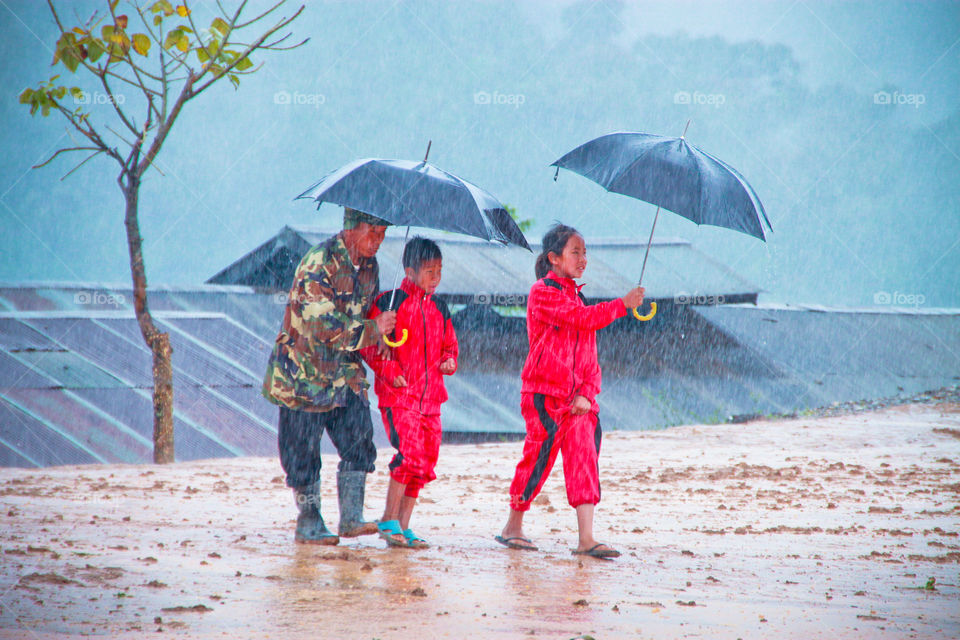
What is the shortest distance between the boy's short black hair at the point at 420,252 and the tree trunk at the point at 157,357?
494 cm

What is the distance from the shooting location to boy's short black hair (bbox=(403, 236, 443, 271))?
4422 mm

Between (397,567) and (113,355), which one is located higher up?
(113,355)

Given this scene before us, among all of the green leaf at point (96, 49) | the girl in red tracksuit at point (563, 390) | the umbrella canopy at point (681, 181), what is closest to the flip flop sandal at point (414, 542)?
the girl in red tracksuit at point (563, 390)

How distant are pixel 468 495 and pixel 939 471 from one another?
13.5ft

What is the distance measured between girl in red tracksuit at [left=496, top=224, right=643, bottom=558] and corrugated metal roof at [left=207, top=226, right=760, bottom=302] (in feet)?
25.9

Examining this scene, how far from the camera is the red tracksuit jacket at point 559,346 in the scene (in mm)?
4414

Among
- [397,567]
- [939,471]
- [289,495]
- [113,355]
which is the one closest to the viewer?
[397,567]

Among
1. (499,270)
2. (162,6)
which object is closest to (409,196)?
(162,6)

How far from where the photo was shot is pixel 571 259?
4.51m

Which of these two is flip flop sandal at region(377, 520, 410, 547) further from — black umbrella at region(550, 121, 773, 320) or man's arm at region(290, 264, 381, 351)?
black umbrella at region(550, 121, 773, 320)

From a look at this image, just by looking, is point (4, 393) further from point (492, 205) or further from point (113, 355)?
point (492, 205)

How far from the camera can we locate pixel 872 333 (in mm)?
16172

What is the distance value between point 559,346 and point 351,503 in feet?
4.16

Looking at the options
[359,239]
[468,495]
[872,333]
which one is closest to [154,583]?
[359,239]
